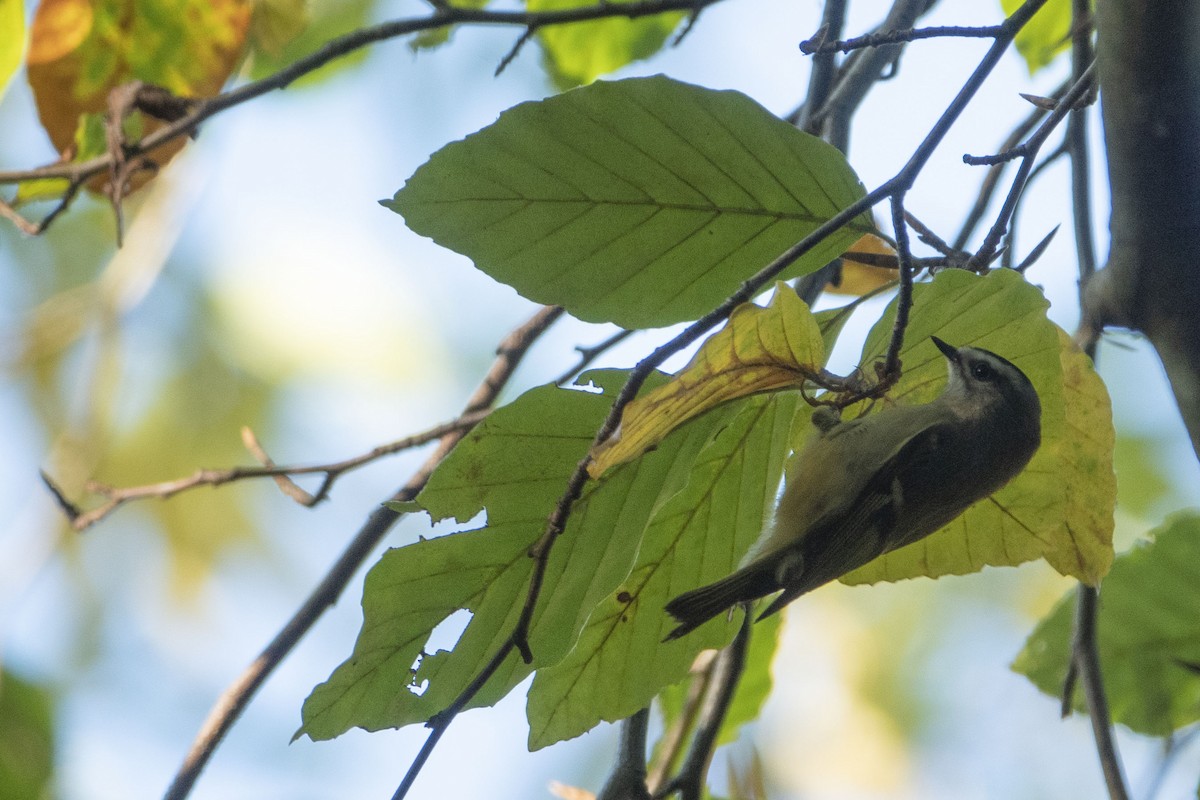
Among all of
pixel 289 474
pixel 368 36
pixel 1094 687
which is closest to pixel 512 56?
pixel 368 36

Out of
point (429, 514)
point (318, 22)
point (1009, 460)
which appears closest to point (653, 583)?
point (429, 514)

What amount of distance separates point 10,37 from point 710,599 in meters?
1.81

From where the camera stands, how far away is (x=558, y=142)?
1.39 metres

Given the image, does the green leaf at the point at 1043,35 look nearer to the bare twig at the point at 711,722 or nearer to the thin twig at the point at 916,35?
the thin twig at the point at 916,35

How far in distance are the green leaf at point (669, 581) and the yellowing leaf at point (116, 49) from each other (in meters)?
1.56

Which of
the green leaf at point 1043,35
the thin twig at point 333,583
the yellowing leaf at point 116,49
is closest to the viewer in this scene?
the thin twig at point 333,583

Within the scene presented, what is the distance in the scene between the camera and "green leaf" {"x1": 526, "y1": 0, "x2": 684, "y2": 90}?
274cm

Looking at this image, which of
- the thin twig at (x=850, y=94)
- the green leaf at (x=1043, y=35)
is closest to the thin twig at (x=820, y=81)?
the thin twig at (x=850, y=94)

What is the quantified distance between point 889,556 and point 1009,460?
0.38 m

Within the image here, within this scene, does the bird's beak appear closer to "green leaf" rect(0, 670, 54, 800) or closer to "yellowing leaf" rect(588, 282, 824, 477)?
"yellowing leaf" rect(588, 282, 824, 477)

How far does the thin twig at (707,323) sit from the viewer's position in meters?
1.12

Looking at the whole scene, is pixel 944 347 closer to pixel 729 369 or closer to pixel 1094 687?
pixel 729 369

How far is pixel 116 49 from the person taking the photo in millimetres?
2467

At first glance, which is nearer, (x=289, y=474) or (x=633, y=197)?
→ (x=633, y=197)
